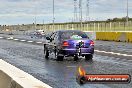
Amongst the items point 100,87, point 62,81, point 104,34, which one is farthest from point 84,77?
point 104,34

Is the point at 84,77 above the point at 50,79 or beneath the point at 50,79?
above

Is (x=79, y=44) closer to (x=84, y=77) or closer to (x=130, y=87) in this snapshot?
(x=130, y=87)

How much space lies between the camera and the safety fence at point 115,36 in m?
46.7

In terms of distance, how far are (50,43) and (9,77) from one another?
49.5 feet

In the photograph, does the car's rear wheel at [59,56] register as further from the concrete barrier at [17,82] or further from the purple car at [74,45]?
the concrete barrier at [17,82]

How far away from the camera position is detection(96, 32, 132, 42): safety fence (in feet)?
153

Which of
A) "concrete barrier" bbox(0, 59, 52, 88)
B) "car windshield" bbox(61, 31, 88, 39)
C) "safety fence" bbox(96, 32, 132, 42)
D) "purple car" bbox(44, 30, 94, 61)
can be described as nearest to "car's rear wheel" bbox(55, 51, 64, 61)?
"purple car" bbox(44, 30, 94, 61)

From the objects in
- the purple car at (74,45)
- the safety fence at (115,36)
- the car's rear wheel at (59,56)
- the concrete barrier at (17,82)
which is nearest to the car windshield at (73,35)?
the purple car at (74,45)

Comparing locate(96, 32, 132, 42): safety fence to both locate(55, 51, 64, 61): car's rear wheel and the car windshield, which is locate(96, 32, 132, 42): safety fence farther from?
locate(55, 51, 64, 61): car's rear wheel

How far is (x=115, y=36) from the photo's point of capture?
5038 cm

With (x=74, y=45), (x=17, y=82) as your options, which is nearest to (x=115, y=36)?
(x=74, y=45)

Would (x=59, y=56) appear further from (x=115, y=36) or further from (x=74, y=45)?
(x=115, y=36)

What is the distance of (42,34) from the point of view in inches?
2926

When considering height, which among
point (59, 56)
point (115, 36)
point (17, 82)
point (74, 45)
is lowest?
point (115, 36)
